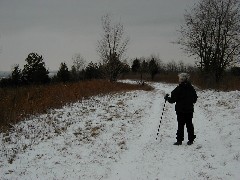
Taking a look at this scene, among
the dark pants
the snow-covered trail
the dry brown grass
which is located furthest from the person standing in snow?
the dry brown grass

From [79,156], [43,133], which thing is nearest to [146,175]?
[79,156]

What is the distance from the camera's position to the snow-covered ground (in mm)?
7855

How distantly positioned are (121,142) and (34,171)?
11.6 feet

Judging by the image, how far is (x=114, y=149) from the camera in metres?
9.99

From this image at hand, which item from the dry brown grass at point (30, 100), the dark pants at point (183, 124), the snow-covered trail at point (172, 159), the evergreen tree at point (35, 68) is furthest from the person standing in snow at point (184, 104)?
the evergreen tree at point (35, 68)

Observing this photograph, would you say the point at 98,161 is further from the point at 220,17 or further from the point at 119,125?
the point at 220,17

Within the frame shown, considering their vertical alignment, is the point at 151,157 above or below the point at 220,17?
below

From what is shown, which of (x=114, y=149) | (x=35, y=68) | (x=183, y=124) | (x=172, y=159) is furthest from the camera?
(x=35, y=68)

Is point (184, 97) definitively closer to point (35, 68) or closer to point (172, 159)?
point (172, 159)

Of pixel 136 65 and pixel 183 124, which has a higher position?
pixel 136 65

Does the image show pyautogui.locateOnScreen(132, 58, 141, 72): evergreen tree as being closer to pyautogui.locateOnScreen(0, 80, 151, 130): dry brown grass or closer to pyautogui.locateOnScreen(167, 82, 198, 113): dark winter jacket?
pyautogui.locateOnScreen(0, 80, 151, 130): dry brown grass

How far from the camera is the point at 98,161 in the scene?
880 cm

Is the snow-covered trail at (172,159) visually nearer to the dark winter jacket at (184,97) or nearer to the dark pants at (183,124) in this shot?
the dark pants at (183,124)

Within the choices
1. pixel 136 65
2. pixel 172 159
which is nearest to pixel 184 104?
pixel 172 159
